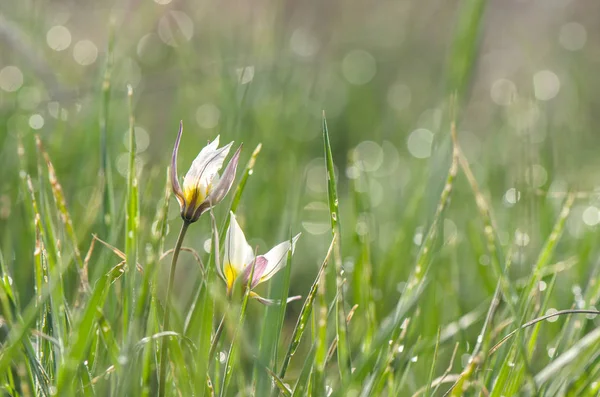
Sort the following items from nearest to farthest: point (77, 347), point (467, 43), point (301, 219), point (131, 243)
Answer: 1. point (77, 347)
2. point (131, 243)
3. point (467, 43)
4. point (301, 219)

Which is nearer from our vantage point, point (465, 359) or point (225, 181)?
point (225, 181)

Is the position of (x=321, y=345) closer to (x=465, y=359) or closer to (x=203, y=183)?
(x=203, y=183)

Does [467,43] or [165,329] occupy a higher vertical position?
[467,43]

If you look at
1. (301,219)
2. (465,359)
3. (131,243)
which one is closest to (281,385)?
(131,243)

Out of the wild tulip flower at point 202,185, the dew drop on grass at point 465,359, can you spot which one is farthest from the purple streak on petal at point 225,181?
the dew drop on grass at point 465,359

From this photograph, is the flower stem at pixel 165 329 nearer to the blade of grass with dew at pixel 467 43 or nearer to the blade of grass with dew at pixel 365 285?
the blade of grass with dew at pixel 365 285

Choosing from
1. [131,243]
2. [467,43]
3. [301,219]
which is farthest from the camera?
[301,219]

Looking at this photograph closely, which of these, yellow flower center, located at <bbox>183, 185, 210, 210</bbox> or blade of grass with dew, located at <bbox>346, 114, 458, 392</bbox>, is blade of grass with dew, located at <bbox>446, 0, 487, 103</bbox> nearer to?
blade of grass with dew, located at <bbox>346, 114, 458, 392</bbox>
